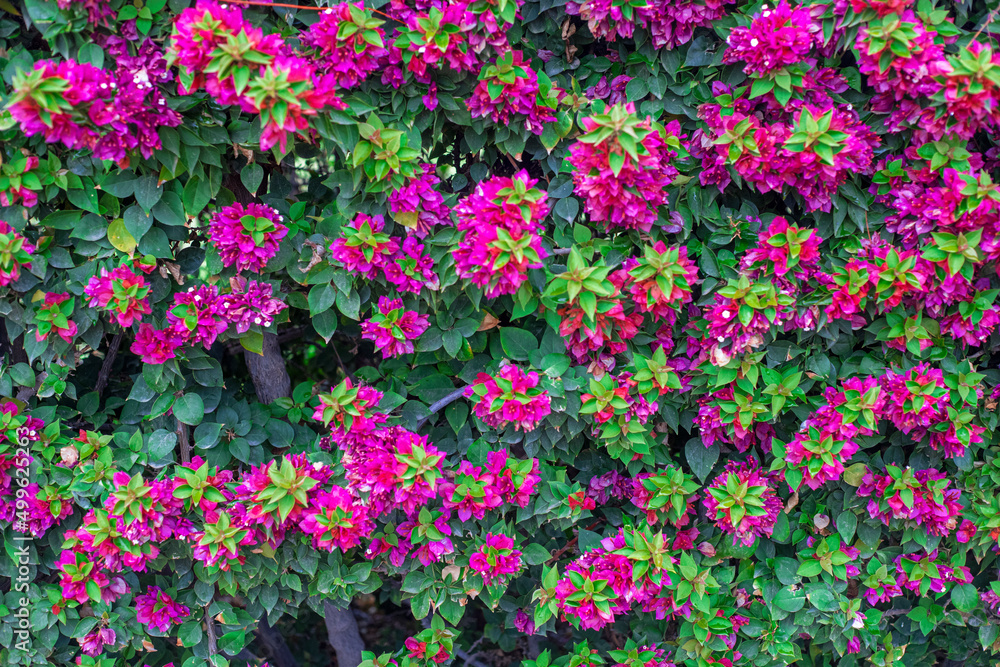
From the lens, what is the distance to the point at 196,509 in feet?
6.47

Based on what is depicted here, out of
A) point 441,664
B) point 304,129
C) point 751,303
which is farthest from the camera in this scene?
point 441,664

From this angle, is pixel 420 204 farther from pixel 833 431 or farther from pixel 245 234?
pixel 833 431

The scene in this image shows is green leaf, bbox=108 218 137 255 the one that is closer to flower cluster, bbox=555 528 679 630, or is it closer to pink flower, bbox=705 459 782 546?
flower cluster, bbox=555 528 679 630

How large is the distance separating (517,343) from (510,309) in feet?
0.36

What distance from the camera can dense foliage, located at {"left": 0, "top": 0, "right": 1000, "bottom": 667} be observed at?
69.1 inches

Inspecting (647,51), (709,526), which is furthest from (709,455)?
(647,51)

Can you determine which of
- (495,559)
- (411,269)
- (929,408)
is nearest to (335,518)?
(495,559)

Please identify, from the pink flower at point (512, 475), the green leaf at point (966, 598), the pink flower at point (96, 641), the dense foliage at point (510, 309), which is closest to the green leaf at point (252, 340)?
the dense foliage at point (510, 309)

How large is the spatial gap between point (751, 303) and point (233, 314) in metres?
1.34

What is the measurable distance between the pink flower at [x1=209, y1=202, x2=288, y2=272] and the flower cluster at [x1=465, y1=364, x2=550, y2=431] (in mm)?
658

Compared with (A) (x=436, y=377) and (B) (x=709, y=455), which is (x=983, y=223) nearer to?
(B) (x=709, y=455)

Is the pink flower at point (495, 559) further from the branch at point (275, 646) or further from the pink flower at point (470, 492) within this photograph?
the branch at point (275, 646)

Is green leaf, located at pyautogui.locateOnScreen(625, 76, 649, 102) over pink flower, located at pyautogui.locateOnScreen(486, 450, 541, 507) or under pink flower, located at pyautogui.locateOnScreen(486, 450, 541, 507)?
over

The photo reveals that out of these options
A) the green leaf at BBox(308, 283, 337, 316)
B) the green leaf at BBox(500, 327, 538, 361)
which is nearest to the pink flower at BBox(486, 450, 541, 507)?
the green leaf at BBox(500, 327, 538, 361)
